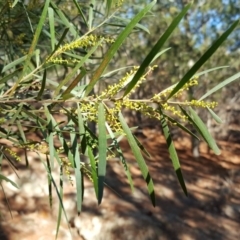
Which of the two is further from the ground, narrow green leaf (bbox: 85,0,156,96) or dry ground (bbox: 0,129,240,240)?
narrow green leaf (bbox: 85,0,156,96)

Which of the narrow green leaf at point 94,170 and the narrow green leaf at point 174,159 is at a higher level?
the narrow green leaf at point 174,159

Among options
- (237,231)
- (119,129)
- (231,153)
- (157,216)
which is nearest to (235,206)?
(237,231)

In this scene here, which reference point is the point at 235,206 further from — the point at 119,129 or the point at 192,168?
the point at 119,129

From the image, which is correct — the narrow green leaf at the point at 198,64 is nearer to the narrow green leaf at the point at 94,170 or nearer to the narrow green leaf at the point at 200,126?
the narrow green leaf at the point at 200,126

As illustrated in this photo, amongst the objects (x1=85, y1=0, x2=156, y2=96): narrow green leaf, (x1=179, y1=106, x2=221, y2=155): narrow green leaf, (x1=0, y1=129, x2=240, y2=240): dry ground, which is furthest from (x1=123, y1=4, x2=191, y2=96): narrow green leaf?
(x1=0, y1=129, x2=240, y2=240): dry ground

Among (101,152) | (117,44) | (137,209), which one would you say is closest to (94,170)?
(101,152)

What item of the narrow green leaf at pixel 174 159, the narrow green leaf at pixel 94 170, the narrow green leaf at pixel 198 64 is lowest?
the narrow green leaf at pixel 94 170

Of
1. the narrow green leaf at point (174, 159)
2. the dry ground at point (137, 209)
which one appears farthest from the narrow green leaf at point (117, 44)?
the dry ground at point (137, 209)

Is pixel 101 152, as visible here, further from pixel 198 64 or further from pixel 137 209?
pixel 137 209

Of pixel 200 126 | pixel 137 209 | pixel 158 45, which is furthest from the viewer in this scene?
pixel 137 209

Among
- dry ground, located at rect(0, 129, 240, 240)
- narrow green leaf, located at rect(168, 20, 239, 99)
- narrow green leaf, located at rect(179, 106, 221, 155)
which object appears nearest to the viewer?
narrow green leaf, located at rect(168, 20, 239, 99)

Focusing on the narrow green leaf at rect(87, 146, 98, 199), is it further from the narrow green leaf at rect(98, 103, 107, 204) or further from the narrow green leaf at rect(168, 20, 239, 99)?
the narrow green leaf at rect(168, 20, 239, 99)

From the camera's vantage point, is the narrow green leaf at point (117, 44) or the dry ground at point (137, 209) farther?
the dry ground at point (137, 209)

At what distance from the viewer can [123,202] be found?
5219 millimetres
